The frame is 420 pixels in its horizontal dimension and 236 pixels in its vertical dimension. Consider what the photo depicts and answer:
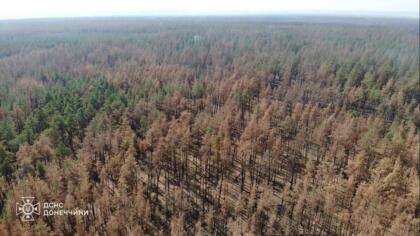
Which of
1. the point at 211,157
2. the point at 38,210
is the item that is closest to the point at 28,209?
the point at 38,210

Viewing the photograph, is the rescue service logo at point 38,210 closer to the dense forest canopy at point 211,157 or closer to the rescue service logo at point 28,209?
the rescue service logo at point 28,209

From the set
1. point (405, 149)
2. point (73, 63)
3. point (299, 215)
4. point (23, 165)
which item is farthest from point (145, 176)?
point (73, 63)

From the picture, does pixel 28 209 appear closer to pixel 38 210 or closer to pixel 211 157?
pixel 38 210

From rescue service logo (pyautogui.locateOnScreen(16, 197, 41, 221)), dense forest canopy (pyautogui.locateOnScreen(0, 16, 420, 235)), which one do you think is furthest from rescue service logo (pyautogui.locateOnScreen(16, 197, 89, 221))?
dense forest canopy (pyautogui.locateOnScreen(0, 16, 420, 235))

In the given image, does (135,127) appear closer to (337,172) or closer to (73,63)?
(337,172)

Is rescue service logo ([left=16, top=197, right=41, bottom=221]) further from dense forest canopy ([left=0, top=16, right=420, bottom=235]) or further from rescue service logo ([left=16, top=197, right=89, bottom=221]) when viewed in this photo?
dense forest canopy ([left=0, top=16, right=420, bottom=235])

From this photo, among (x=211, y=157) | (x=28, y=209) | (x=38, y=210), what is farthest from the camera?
(x=211, y=157)

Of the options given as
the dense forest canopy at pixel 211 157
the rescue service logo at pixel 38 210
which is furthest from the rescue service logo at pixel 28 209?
the dense forest canopy at pixel 211 157

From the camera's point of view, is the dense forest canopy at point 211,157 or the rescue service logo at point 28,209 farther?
the dense forest canopy at point 211,157
